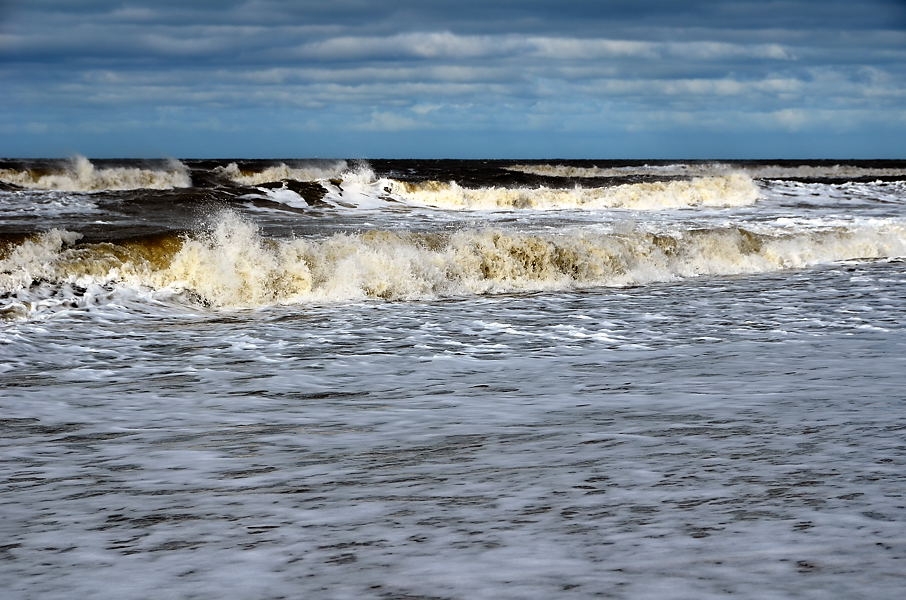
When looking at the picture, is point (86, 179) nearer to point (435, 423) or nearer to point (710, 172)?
point (435, 423)

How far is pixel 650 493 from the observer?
418cm

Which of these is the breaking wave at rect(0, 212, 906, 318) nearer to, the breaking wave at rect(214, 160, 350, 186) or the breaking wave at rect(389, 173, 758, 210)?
the breaking wave at rect(389, 173, 758, 210)

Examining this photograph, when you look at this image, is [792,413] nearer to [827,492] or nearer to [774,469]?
[774,469]

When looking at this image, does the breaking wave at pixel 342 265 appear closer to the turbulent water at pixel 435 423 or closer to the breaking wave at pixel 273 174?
the turbulent water at pixel 435 423

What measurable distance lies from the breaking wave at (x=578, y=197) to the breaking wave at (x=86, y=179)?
30.4 feet

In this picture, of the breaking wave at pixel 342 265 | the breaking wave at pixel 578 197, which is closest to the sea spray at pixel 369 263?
the breaking wave at pixel 342 265

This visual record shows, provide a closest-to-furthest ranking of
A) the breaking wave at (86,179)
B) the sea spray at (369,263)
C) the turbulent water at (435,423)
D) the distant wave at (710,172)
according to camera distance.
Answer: the turbulent water at (435,423) → the sea spray at (369,263) → the breaking wave at (86,179) → the distant wave at (710,172)

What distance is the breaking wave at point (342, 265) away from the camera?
1220 cm

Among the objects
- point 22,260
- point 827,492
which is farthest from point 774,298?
point 22,260

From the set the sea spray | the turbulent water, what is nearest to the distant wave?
Result: the sea spray

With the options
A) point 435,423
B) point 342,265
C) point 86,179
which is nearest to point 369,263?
point 342,265

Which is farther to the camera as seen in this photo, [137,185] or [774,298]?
[137,185]

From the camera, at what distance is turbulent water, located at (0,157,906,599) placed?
11.1 ft

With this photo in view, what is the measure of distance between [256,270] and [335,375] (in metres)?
5.83
